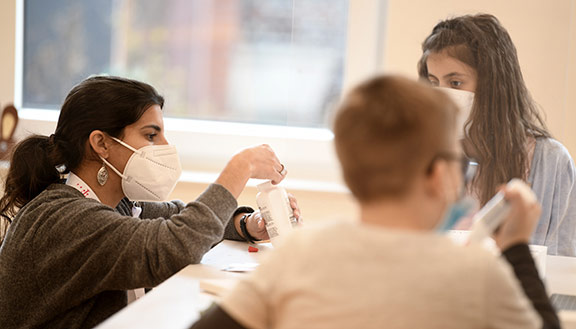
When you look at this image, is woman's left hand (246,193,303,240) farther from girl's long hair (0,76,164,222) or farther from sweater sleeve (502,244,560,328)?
sweater sleeve (502,244,560,328)

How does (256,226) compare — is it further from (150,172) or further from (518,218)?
(518,218)

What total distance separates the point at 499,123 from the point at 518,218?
1.06 meters

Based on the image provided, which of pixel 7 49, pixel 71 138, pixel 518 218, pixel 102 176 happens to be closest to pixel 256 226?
pixel 102 176

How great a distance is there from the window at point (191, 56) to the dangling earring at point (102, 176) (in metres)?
1.64

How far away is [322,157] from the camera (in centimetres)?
315

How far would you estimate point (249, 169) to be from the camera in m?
1.58

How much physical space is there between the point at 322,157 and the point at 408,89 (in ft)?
7.81

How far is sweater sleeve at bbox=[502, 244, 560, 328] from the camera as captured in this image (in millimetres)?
882

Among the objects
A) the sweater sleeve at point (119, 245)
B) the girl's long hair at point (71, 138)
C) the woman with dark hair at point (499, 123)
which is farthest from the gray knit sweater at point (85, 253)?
the woman with dark hair at point (499, 123)

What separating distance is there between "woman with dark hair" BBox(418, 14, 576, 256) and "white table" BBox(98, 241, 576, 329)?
0.77 feet

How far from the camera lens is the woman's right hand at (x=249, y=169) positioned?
1.54 m

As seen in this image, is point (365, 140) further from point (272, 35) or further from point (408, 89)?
point (272, 35)

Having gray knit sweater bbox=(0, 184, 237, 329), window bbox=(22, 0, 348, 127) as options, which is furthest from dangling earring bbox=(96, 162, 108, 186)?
window bbox=(22, 0, 348, 127)

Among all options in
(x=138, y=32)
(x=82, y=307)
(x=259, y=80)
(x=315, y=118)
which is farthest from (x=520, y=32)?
(x=82, y=307)
